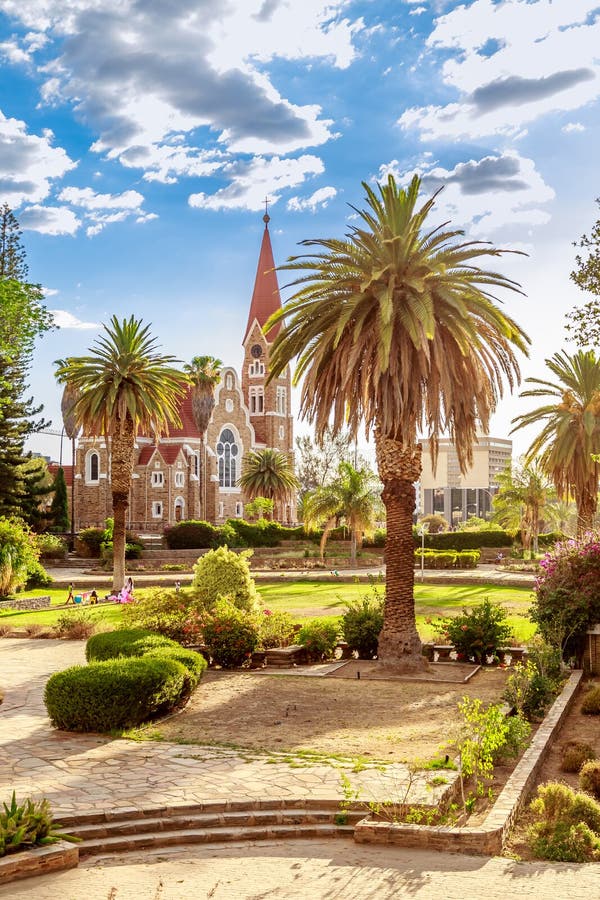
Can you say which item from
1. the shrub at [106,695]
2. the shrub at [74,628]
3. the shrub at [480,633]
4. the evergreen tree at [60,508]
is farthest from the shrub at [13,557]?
the evergreen tree at [60,508]

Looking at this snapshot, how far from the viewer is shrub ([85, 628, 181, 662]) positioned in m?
12.9

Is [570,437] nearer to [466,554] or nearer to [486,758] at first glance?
[466,554]

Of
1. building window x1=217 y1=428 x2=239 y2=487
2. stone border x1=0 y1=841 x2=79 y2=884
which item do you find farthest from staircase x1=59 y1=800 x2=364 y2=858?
building window x1=217 y1=428 x2=239 y2=487

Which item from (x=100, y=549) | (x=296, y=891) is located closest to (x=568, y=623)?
(x=296, y=891)

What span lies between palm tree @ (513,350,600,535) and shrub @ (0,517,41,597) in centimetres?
1843

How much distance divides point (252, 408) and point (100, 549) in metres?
36.1

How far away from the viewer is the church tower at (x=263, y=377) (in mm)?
83000

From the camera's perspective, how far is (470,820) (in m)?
7.48

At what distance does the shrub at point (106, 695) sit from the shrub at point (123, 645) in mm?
1670

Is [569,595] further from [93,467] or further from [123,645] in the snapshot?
[93,467]

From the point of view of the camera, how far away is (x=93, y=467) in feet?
233

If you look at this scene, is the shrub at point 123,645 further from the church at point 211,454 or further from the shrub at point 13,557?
the church at point 211,454

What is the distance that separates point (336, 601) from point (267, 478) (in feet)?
127

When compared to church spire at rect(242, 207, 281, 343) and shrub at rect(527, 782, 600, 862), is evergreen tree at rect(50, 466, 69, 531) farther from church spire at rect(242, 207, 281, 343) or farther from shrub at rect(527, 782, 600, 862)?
shrub at rect(527, 782, 600, 862)
